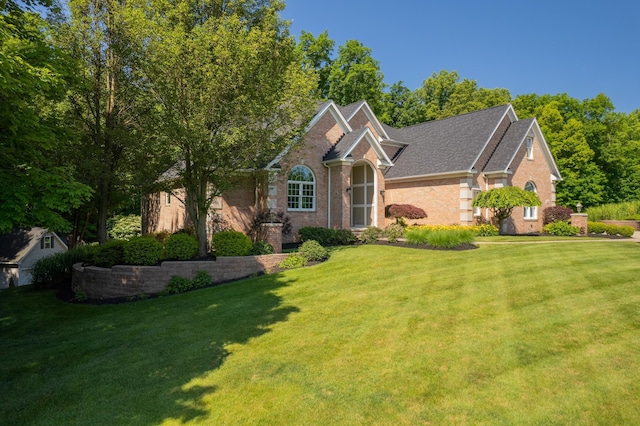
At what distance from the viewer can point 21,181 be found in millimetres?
7180

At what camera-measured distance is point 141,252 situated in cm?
1288

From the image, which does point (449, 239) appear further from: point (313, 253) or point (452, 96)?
point (452, 96)

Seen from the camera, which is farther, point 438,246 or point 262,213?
point 262,213

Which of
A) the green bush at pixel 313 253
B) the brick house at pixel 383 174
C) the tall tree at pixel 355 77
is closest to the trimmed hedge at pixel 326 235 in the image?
the brick house at pixel 383 174

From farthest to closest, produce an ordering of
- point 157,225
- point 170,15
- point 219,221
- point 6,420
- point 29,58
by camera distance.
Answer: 1. point 157,225
2. point 219,221
3. point 170,15
4. point 29,58
5. point 6,420

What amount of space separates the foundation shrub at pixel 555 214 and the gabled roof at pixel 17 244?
43435mm

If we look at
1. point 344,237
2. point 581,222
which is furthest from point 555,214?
point 344,237

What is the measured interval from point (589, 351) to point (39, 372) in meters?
9.22

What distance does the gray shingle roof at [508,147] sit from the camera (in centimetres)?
2260

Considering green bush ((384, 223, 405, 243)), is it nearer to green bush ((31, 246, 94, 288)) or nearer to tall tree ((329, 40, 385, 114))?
green bush ((31, 246, 94, 288))

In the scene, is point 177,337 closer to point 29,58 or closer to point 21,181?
point 21,181

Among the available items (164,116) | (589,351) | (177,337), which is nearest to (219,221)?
(164,116)

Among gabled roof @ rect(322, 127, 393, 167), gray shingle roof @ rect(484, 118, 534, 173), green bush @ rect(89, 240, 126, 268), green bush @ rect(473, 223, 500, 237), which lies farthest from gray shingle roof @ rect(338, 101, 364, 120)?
green bush @ rect(89, 240, 126, 268)

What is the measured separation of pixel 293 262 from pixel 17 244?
38.5 meters
